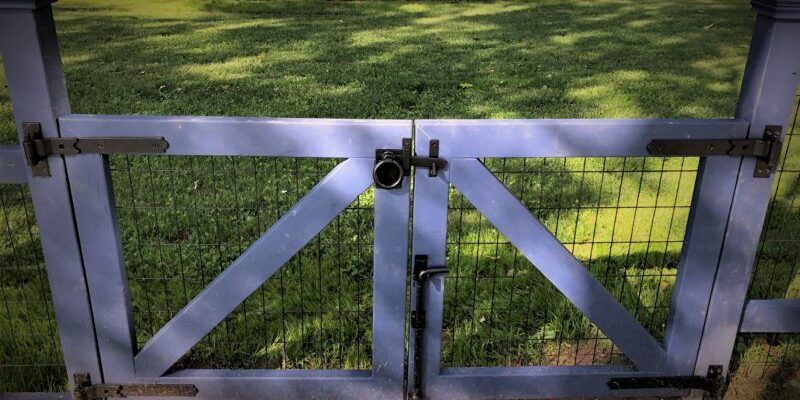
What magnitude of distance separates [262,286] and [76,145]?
136 cm

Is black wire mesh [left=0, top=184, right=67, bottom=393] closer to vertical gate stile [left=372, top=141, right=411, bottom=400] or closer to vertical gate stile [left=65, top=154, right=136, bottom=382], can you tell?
vertical gate stile [left=65, top=154, right=136, bottom=382]

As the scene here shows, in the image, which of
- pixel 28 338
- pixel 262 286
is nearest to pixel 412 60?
pixel 262 286

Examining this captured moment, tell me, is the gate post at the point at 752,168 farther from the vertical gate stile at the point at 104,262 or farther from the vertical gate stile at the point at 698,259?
the vertical gate stile at the point at 104,262

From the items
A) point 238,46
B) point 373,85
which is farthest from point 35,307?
point 238,46

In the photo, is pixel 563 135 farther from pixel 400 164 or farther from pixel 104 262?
pixel 104 262

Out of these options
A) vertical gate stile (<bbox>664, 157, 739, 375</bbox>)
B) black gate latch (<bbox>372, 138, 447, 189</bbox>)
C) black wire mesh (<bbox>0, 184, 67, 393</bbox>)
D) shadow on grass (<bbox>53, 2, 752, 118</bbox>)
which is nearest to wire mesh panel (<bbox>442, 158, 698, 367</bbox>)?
vertical gate stile (<bbox>664, 157, 739, 375</bbox>)

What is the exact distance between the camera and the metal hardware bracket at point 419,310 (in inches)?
113

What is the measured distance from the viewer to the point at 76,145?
8.62 ft

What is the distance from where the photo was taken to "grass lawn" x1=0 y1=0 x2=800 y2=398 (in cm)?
356

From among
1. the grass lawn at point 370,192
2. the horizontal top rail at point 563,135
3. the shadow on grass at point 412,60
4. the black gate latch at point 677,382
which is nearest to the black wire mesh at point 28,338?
the grass lawn at point 370,192

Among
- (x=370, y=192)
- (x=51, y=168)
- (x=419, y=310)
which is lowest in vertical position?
(x=370, y=192)

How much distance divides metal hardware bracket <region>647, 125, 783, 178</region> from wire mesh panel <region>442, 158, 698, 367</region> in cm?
20

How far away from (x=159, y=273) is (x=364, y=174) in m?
2.06

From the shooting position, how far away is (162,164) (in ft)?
18.0
